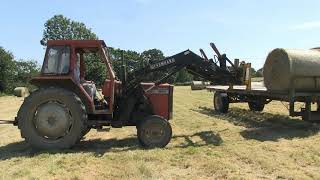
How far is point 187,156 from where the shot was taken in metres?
9.93

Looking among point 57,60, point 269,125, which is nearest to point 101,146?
point 57,60

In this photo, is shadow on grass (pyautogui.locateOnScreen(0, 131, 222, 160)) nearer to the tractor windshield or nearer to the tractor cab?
the tractor cab

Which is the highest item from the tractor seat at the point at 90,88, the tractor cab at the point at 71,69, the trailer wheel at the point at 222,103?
the tractor cab at the point at 71,69

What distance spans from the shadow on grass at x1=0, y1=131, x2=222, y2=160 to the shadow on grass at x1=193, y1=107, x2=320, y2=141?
1.17 m

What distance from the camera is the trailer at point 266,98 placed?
45.2ft

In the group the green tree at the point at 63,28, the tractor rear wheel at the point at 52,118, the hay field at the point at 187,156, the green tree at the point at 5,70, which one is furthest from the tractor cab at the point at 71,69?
the green tree at the point at 63,28

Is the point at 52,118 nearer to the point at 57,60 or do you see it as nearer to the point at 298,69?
the point at 57,60

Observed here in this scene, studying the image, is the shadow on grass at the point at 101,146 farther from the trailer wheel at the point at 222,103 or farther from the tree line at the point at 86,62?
the trailer wheel at the point at 222,103

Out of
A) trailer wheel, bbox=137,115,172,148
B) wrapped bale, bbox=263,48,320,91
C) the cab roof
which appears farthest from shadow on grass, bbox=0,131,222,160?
wrapped bale, bbox=263,48,320,91

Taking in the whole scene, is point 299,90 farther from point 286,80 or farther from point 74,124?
point 74,124

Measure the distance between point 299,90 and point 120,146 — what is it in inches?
217

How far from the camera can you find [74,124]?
10867mm

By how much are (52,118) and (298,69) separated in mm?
6875

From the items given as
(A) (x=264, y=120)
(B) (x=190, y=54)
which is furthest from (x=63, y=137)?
(A) (x=264, y=120)
